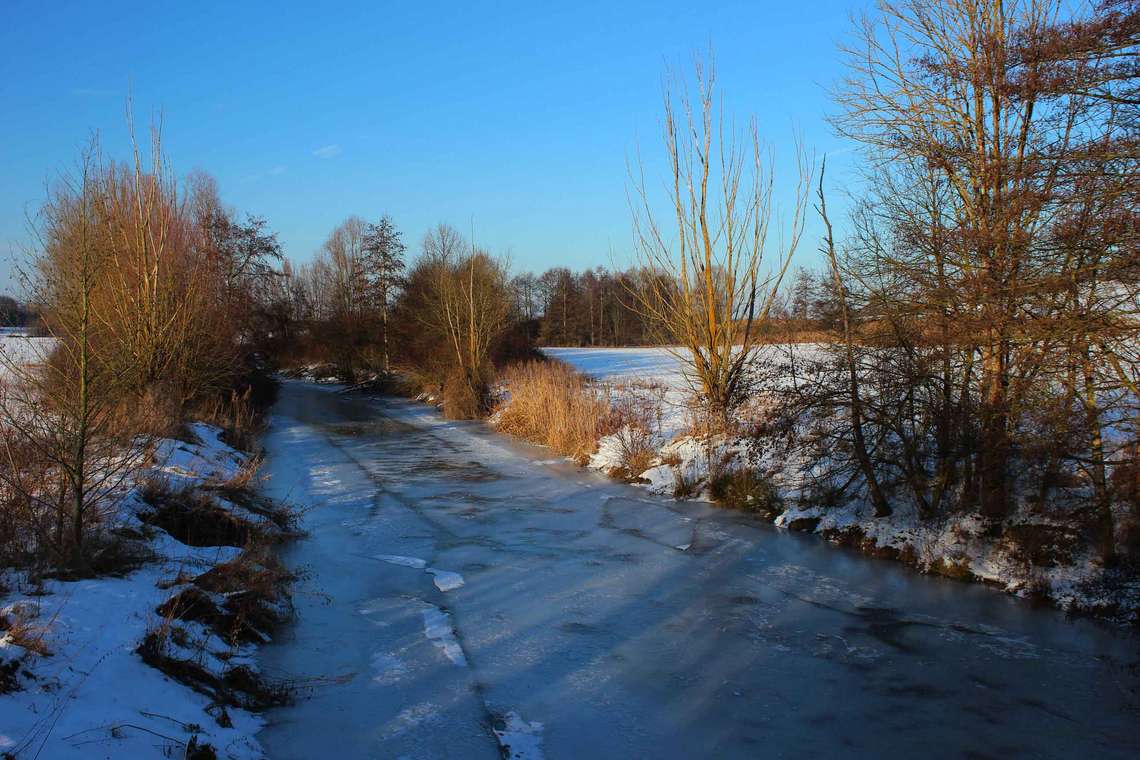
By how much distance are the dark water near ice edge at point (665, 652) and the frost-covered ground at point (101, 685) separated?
0.43 m

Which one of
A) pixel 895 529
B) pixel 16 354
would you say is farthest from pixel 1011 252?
pixel 16 354

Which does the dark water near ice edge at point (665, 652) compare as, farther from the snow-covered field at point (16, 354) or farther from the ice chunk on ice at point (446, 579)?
the snow-covered field at point (16, 354)

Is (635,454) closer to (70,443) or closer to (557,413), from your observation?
(557,413)

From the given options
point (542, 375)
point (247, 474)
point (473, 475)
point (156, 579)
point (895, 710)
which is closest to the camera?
point (895, 710)

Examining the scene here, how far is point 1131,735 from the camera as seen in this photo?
15.1ft

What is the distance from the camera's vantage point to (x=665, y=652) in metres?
5.84

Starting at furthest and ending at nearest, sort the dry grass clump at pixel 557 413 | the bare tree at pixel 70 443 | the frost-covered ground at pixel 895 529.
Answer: the dry grass clump at pixel 557 413 < the frost-covered ground at pixel 895 529 < the bare tree at pixel 70 443

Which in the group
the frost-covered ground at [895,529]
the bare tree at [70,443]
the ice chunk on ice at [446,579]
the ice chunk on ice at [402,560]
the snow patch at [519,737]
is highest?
the bare tree at [70,443]

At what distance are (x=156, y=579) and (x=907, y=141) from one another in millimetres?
8486

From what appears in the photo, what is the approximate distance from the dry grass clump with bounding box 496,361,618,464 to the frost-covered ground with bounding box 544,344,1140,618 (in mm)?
957

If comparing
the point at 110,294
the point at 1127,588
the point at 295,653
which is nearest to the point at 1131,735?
the point at 1127,588

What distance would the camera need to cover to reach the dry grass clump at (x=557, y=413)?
51.2 feet

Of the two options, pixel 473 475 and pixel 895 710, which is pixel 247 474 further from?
pixel 895 710

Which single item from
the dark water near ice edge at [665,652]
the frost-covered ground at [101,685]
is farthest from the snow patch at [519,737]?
the frost-covered ground at [101,685]
